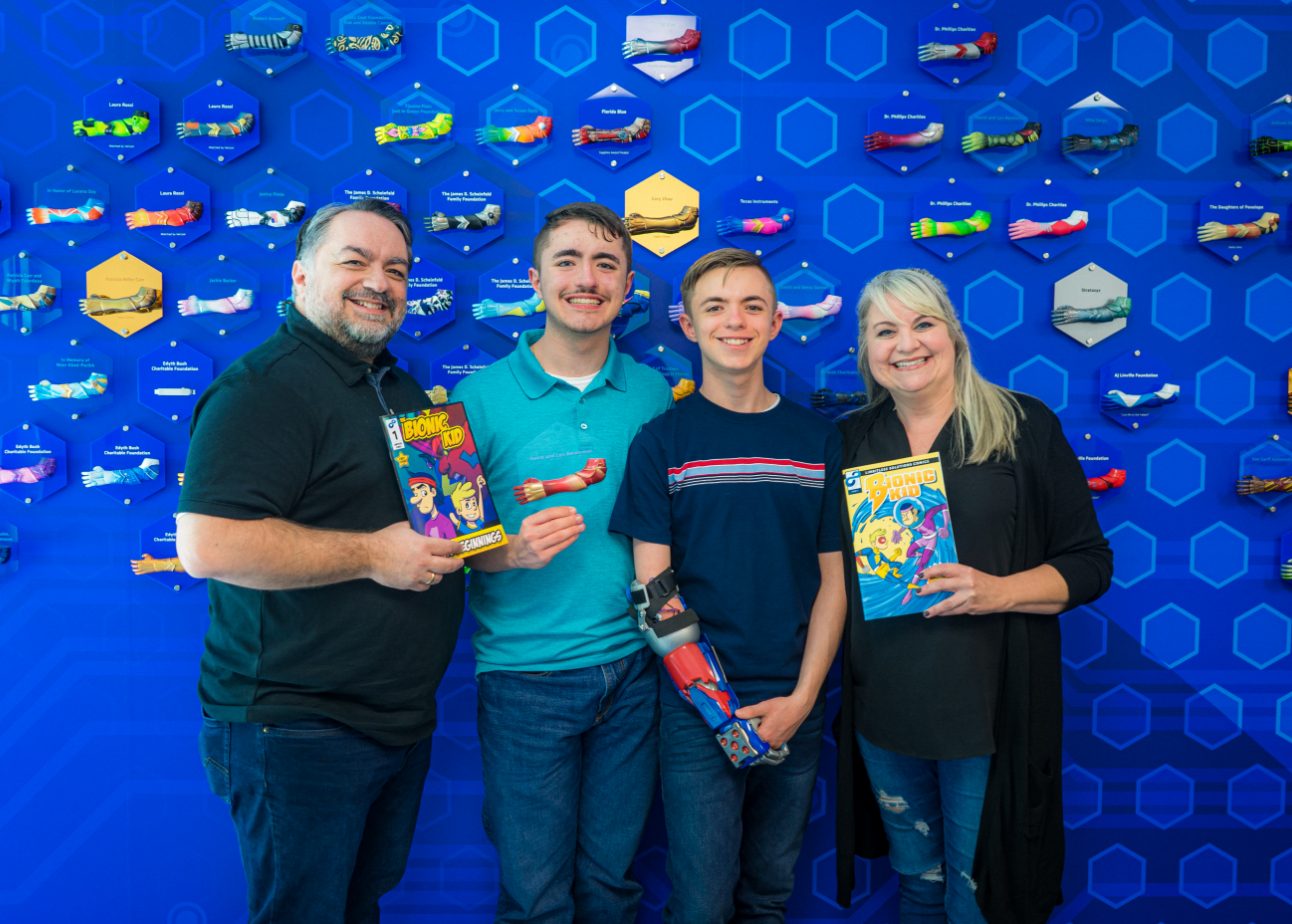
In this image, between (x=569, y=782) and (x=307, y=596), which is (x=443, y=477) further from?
(x=569, y=782)

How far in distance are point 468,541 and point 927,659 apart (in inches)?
37.7

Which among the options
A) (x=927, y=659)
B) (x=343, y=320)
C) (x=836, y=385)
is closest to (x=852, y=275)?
(x=836, y=385)

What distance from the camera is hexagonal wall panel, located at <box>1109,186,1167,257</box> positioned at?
73.4 inches

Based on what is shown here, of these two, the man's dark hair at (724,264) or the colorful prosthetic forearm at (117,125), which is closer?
the man's dark hair at (724,264)

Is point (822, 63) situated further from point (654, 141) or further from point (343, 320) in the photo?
point (343, 320)

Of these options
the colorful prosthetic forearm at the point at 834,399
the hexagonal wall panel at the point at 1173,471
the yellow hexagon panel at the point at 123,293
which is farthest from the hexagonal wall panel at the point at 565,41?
the hexagonal wall panel at the point at 1173,471

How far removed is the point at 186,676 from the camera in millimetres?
1843

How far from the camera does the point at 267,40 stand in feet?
5.73

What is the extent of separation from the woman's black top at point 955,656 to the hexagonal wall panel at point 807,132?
93 cm

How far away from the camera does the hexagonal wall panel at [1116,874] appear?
189 centimetres

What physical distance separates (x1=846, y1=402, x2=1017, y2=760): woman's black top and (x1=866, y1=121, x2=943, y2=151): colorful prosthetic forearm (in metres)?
0.90

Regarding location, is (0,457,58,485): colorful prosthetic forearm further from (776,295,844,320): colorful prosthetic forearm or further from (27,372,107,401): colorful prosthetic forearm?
(776,295,844,320): colorful prosthetic forearm

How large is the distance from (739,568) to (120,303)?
1.79 meters

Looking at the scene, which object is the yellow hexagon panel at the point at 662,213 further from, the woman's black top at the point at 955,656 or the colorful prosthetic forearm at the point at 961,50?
the woman's black top at the point at 955,656
